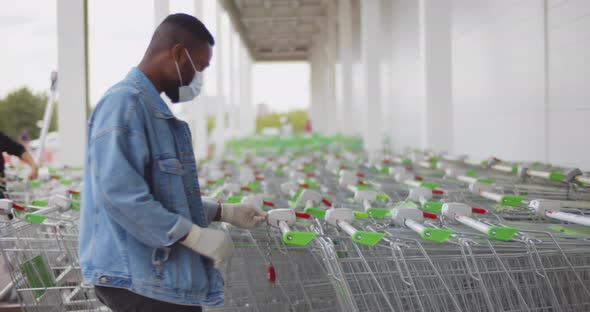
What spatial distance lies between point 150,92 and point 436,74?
6.75 metres

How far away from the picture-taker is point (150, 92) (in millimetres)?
1950

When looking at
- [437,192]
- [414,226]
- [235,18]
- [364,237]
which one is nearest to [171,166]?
[364,237]

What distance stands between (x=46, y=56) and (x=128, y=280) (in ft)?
27.4

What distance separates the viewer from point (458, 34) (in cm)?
948

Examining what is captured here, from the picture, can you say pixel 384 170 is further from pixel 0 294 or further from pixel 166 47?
pixel 166 47

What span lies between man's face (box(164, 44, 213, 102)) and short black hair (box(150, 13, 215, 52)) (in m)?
0.02

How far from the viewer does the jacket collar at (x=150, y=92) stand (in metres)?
1.93

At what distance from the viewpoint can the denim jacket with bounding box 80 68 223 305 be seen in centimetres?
178

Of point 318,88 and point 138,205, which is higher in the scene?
point 318,88

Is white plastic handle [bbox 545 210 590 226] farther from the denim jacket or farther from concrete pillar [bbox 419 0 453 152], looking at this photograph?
concrete pillar [bbox 419 0 453 152]

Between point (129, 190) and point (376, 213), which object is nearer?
point (129, 190)

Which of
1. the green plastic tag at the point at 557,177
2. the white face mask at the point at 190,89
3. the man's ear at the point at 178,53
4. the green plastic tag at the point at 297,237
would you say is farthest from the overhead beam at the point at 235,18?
the man's ear at the point at 178,53

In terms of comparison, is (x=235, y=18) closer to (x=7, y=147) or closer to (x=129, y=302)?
(x=7, y=147)

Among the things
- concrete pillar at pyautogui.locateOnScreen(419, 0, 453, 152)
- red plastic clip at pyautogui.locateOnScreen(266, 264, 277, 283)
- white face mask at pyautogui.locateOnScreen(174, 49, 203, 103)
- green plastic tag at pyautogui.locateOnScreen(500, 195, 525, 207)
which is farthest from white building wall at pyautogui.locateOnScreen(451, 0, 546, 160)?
white face mask at pyautogui.locateOnScreen(174, 49, 203, 103)
